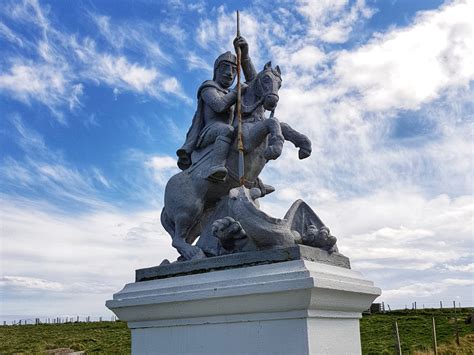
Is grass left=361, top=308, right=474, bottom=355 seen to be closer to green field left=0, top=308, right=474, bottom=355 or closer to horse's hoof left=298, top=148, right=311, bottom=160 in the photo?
green field left=0, top=308, right=474, bottom=355

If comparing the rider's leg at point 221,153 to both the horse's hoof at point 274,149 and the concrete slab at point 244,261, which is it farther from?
the concrete slab at point 244,261

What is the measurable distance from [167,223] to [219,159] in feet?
3.09

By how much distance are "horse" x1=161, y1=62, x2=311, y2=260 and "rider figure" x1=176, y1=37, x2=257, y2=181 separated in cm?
13

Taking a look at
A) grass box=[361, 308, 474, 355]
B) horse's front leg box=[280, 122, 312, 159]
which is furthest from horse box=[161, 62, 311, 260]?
grass box=[361, 308, 474, 355]

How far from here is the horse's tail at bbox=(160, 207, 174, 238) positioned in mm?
5594

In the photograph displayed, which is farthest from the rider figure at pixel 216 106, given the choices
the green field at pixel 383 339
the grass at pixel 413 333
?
the green field at pixel 383 339

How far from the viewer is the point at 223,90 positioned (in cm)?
579

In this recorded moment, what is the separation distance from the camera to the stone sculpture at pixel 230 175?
461 centimetres

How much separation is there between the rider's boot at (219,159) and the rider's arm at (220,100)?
398mm

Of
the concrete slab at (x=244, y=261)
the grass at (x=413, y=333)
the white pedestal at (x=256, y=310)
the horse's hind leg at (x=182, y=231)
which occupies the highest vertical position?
the horse's hind leg at (x=182, y=231)

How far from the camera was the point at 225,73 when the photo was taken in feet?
19.0

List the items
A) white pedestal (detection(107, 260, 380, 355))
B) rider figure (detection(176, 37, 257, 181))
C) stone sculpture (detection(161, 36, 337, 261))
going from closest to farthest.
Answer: white pedestal (detection(107, 260, 380, 355)) < stone sculpture (detection(161, 36, 337, 261)) < rider figure (detection(176, 37, 257, 181))

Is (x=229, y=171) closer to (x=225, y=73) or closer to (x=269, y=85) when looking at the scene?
(x=269, y=85)

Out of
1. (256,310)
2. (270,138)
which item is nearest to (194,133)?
(270,138)
